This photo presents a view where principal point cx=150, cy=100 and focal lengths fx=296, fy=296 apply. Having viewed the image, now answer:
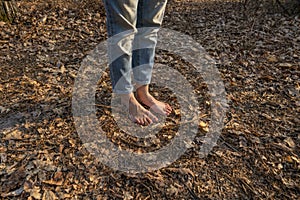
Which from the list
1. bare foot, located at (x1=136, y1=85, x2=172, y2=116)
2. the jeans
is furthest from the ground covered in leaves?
the jeans

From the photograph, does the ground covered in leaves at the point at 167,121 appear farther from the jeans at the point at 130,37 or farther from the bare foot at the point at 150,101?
the jeans at the point at 130,37

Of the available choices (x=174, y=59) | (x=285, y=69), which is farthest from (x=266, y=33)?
(x=174, y=59)

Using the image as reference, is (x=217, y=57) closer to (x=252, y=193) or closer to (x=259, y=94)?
(x=259, y=94)

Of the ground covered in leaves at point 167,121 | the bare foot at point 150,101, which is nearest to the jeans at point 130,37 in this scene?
the bare foot at point 150,101

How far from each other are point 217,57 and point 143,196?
1555 mm

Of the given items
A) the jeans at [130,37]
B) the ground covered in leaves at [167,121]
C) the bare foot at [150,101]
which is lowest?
the ground covered in leaves at [167,121]

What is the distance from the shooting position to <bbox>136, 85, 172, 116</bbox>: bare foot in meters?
1.85

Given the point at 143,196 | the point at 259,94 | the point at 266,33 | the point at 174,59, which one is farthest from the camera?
the point at 266,33

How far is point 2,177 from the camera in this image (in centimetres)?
148

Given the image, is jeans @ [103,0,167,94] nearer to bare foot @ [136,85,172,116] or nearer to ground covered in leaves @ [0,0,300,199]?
bare foot @ [136,85,172,116]

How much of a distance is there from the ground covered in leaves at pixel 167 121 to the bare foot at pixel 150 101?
2.7 inches

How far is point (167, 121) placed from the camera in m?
1.84

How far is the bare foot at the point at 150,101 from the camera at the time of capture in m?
1.85

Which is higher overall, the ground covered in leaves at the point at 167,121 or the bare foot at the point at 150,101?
the bare foot at the point at 150,101
